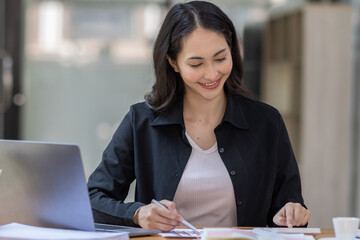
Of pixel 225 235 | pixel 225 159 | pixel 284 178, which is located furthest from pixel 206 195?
pixel 225 235

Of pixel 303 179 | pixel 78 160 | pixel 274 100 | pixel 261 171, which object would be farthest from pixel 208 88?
pixel 274 100

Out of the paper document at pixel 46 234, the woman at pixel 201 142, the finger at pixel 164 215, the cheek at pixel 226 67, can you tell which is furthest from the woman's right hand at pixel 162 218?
the cheek at pixel 226 67

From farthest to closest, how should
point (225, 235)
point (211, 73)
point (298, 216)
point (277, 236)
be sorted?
point (211, 73) < point (298, 216) < point (277, 236) < point (225, 235)

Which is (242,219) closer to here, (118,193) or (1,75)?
(118,193)

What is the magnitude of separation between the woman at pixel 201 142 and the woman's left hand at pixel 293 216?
202 mm

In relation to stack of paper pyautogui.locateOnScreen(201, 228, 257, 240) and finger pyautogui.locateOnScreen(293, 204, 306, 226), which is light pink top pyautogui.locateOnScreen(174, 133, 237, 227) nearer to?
finger pyautogui.locateOnScreen(293, 204, 306, 226)

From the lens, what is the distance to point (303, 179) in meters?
4.70

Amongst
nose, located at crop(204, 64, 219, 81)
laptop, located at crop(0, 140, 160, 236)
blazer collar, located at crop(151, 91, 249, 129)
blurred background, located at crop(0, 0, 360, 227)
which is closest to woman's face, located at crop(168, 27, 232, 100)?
nose, located at crop(204, 64, 219, 81)

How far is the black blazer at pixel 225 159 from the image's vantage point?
7.73 ft

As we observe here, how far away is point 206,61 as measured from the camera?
7.51 ft

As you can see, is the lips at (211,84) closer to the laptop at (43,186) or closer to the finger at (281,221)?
the finger at (281,221)

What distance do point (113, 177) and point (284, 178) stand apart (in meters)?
0.61

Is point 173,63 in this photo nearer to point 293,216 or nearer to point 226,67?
point 226,67

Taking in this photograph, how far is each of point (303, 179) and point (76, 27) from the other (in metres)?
2.14
